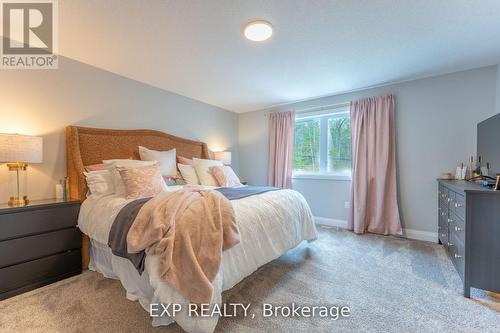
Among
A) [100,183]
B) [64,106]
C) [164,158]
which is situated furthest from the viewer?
[164,158]

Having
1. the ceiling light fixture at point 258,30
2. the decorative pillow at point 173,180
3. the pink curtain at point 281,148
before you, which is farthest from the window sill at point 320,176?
the ceiling light fixture at point 258,30

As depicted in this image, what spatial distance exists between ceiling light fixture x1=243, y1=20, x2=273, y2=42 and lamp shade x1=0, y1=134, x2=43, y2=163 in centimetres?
220

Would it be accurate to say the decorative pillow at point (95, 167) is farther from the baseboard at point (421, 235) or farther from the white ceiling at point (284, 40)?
the baseboard at point (421, 235)

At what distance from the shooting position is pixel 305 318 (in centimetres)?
160

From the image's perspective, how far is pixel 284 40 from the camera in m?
2.25

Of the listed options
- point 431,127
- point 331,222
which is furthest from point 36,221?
point 431,127

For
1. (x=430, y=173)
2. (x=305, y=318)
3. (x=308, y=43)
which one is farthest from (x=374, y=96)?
(x=305, y=318)

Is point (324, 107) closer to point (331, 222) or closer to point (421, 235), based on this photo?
point (331, 222)

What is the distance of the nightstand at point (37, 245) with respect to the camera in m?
1.85

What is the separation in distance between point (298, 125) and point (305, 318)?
11.3 ft

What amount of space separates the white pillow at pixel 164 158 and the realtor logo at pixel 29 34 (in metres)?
1.33

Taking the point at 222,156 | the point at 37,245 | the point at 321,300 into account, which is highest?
the point at 222,156

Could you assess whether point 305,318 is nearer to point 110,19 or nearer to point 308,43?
point 308,43

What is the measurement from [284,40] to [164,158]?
2.17 meters
